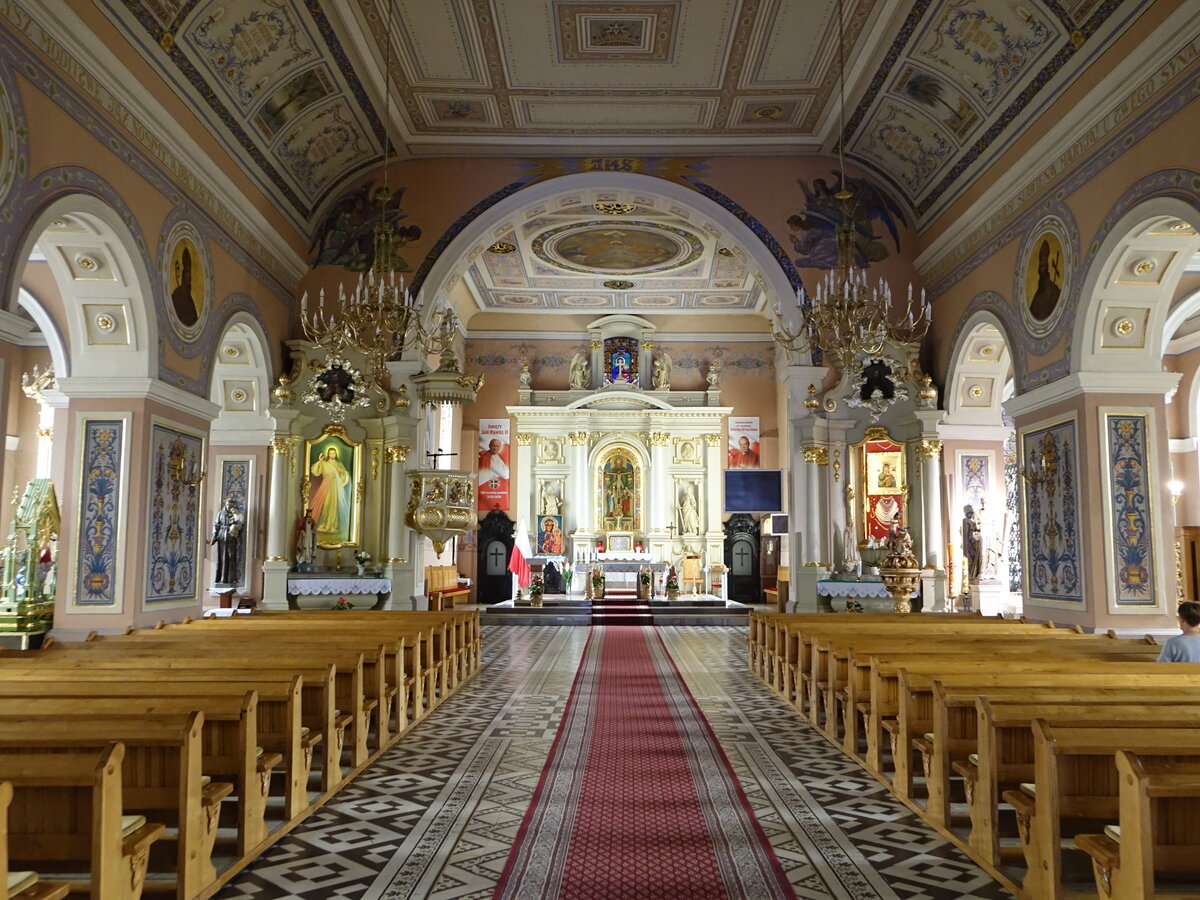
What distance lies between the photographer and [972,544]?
13508mm

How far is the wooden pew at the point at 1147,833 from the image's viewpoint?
2828 millimetres

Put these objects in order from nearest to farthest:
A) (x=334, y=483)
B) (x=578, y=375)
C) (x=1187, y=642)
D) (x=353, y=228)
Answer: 1. (x=1187, y=642)
2. (x=353, y=228)
3. (x=334, y=483)
4. (x=578, y=375)

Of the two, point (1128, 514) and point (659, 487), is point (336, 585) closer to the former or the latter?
point (1128, 514)

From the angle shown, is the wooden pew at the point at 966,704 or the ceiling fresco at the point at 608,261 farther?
the ceiling fresco at the point at 608,261

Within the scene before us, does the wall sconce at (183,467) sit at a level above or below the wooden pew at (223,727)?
above

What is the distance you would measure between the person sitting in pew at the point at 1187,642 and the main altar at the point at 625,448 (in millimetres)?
16944

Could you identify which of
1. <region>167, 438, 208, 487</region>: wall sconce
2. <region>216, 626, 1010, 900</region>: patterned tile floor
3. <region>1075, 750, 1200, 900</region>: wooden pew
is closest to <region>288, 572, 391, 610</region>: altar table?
<region>167, 438, 208, 487</region>: wall sconce

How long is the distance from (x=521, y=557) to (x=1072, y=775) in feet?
57.3

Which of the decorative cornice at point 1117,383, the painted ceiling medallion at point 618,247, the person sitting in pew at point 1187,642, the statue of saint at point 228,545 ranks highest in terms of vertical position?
the painted ceiling medallion at point 618,247

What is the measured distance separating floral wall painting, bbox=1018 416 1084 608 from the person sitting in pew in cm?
363

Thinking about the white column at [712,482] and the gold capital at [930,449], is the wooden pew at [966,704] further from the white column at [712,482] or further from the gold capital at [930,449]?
the white column at [712,482]

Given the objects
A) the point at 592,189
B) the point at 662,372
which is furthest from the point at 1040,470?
the point at 662,372

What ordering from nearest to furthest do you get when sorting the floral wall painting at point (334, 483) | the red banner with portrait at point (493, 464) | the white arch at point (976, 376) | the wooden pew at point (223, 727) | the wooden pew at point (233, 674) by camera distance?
the wooden pew at point (223, 727), the wooden pew at point (233, 674), the white arch at point (976, 376), the floral wall painting at point (334, 483), the red banner with portrait at point (493, 464)

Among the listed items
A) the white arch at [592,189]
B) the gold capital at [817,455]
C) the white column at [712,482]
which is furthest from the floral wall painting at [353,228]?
the white column at [712,482]
